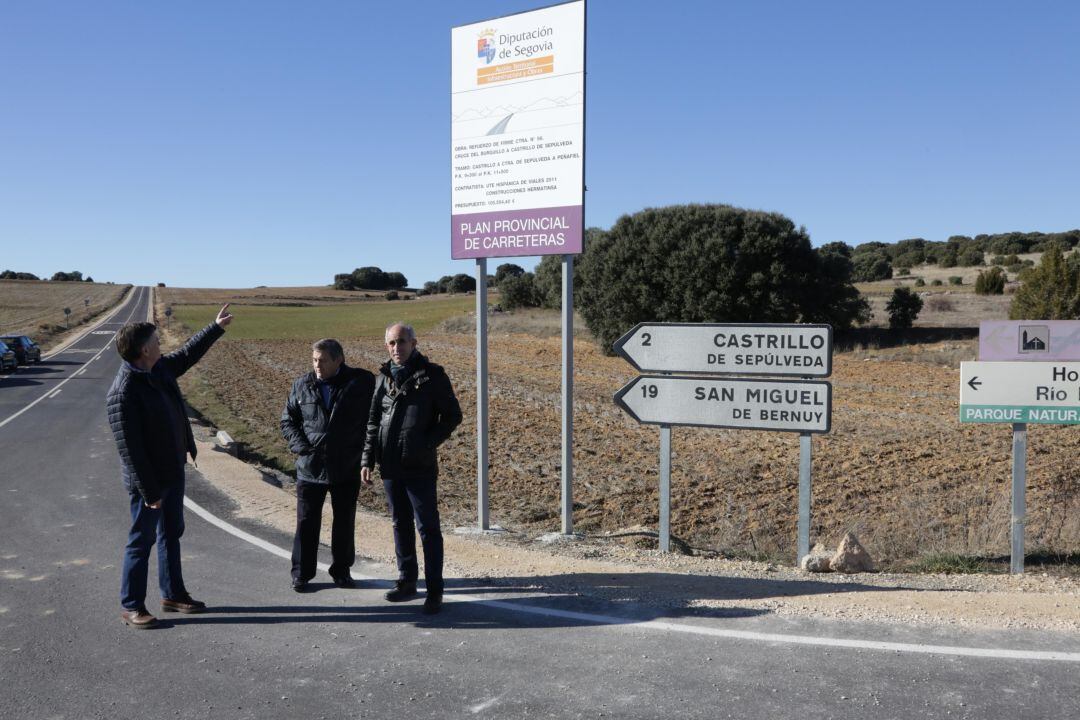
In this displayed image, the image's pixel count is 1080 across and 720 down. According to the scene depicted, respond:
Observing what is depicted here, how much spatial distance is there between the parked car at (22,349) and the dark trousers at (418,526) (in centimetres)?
3390

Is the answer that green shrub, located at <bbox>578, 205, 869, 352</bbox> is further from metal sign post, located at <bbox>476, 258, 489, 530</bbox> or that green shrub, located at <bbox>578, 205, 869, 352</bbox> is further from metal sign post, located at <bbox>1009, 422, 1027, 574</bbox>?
metal sign post, located at <bbox>1009, 422, 1027, 574</bbox>

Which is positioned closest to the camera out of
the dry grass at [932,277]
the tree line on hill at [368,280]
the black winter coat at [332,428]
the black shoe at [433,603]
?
the black shoe at [433,603]

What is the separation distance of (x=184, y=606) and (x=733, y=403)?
453 centimetres

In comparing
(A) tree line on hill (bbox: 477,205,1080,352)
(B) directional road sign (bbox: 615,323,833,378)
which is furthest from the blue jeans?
(A) tree line on hill (bbox: 477,205,1080,352)

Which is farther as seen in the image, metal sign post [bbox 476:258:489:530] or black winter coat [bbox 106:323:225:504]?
metal sign post [bbox 476:258:489:530]

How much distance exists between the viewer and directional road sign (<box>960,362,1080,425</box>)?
20.6ft

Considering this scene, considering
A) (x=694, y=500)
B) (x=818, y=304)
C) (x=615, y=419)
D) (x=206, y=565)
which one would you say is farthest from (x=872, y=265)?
(x=206, y=565)

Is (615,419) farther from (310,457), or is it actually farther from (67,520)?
(310,457)

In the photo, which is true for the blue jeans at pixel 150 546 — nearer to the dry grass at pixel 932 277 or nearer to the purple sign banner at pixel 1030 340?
the purple sign banner at pixel 1030 340

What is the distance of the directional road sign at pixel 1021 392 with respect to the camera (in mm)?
6273

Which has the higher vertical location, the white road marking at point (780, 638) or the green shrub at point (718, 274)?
the green shrub at point (718, 274)

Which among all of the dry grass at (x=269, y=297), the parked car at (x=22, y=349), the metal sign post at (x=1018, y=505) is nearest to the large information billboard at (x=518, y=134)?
the metal sign post at (x=1018, y=505)

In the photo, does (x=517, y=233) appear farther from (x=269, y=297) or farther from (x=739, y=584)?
(x=269, y=297)

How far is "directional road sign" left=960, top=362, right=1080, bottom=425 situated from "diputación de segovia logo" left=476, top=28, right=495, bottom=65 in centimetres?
509
